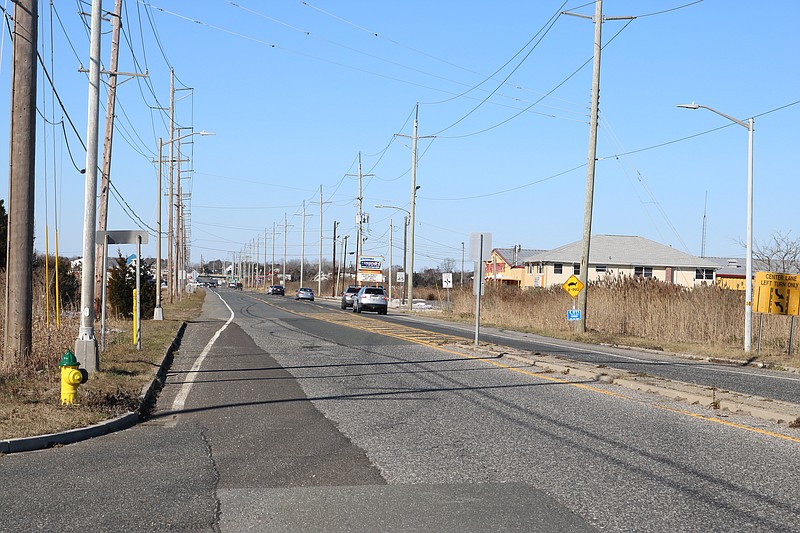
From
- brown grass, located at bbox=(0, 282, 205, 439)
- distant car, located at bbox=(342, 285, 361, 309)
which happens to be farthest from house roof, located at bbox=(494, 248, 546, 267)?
brown grass, located at bbox=(0, 282, 205, 439)

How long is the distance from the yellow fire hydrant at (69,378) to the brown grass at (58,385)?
13cm

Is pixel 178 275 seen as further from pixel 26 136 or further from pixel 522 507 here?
pixel 522 507

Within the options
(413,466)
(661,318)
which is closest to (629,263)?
(661,318)

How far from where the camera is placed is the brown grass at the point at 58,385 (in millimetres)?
10109

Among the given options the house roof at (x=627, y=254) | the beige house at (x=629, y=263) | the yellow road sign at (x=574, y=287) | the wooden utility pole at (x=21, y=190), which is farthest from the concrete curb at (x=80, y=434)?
the house roof at (x=627, y=254)

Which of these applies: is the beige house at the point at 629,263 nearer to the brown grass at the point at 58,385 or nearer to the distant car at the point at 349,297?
the distant car at the point at 349,297

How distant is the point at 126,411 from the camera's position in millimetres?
11188

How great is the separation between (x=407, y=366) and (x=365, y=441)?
8.76m

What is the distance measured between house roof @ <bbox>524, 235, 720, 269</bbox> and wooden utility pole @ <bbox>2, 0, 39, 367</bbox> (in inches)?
2664

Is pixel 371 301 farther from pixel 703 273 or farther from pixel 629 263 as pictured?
pixel 703 273

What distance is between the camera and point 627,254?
81.6 m

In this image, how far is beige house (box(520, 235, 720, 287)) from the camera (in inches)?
3130

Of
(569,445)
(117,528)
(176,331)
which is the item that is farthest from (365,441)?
(176,331)

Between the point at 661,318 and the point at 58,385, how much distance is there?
2540 cm
